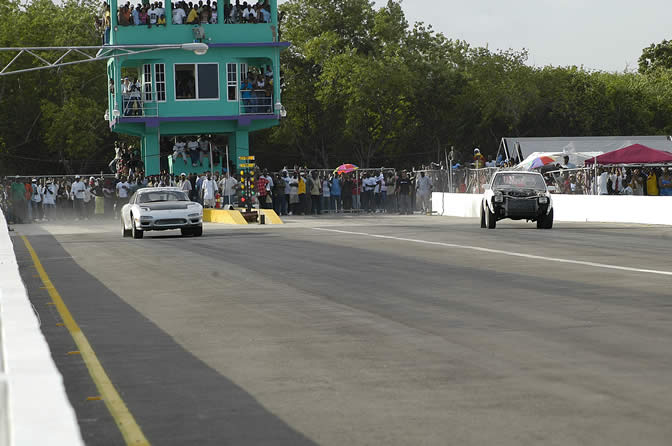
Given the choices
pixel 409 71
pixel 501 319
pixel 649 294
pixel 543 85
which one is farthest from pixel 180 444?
pixel 543 85

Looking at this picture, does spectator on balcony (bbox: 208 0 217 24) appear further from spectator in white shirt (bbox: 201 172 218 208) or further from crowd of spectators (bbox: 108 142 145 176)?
spectator in white shirt (bbox: 201 172 218 208)

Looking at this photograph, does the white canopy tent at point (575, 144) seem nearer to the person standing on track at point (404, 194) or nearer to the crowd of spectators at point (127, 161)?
the person standing on track at point (404, 194)

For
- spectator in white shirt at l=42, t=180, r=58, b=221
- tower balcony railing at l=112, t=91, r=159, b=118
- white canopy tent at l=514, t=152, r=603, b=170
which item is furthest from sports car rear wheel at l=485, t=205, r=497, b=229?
tower balcony railing at l=112, t=91, r=159, b=118

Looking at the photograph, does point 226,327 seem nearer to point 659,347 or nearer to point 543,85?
point 659,347

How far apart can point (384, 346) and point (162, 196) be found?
21.8 meters

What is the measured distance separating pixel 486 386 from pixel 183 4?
52111mm

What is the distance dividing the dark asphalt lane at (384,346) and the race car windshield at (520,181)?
31.5 ft

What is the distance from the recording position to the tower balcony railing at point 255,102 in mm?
57625

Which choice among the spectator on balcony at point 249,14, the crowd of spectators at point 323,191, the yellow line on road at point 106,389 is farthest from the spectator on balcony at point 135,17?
the yellow line on road at point 106,389

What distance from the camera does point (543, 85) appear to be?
90.5m

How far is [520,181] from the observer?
98.0ft

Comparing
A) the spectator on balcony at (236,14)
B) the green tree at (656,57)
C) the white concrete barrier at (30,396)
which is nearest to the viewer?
the white concrete barrier at (30,396)

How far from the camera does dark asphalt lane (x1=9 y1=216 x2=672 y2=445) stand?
21.3ft

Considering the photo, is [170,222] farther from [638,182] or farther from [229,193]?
[229,193]
